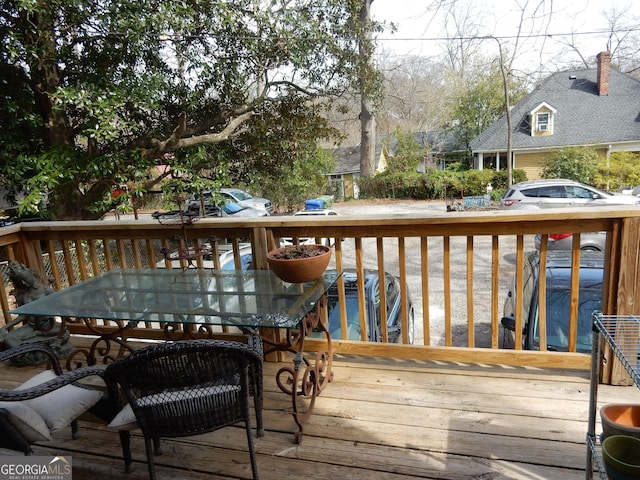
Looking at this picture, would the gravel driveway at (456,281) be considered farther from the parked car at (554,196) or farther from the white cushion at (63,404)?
the white cushion at (63,404)

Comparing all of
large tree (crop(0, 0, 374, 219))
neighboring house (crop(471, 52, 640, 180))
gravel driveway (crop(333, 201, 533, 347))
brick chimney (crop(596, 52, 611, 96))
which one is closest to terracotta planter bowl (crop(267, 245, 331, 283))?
gravel driveway (crop(333, 201, 533, 347))

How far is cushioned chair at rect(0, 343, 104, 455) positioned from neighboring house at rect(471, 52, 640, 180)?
60.8 ft

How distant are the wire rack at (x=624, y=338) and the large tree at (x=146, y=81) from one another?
514cm

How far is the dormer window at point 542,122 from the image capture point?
1689 cm

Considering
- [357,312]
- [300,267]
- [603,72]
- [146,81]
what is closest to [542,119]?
[603,72]

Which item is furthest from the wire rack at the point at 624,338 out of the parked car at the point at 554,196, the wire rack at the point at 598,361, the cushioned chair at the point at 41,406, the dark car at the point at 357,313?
the parked car at the point at 554,196

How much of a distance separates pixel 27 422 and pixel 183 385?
0.48m

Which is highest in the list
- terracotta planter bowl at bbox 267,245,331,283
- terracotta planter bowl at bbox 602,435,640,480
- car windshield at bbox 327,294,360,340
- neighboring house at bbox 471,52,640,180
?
neighboring house at bbox 471,52,640,180

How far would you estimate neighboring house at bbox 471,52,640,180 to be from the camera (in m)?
15.8

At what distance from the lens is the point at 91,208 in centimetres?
589

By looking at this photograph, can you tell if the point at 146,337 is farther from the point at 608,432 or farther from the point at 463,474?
the point at 608,432

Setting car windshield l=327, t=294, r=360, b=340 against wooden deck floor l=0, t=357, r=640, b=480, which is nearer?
wooden deck floor l=0, t=357, r=640, b=480

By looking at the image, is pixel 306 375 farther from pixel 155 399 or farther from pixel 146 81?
pixel 146 81

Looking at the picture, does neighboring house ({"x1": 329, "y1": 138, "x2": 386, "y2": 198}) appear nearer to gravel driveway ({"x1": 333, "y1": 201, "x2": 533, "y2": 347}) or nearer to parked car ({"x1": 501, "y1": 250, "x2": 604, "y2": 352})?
gravel driveway ({"x1": 333, "y1": 201, "x2": 533, "y2": 347})
